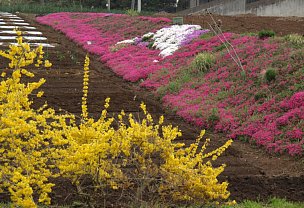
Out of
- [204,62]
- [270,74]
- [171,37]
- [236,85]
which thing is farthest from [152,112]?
[171,37]

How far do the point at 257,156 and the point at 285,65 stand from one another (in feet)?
13.8

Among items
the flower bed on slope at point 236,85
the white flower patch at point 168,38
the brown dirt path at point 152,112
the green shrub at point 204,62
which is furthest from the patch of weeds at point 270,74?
the white flower patch at point 168,38

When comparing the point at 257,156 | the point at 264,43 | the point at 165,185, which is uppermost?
the point at 264,43

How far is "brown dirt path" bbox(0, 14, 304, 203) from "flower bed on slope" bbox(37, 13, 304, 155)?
0.40m

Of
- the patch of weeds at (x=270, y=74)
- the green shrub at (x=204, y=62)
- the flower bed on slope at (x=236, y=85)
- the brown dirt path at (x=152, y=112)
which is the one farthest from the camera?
the green shrub at (x=204, y=62)

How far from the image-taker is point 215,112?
39.3 feet

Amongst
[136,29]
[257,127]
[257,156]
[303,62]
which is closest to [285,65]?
[303,62]

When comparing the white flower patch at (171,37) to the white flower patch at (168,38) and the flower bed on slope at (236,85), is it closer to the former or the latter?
the white flower patch at (168,38)

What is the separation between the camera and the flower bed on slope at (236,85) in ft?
34.4

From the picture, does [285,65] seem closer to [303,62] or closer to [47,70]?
[303,62]

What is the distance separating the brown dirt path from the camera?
7.30 m

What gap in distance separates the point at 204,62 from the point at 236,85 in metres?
2.59

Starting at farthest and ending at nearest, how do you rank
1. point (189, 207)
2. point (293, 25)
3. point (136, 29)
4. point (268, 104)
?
point (136, 29) → point (293, 25) → point (268, 104) → point (189, 207)

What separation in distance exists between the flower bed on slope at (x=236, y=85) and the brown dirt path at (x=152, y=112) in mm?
395
